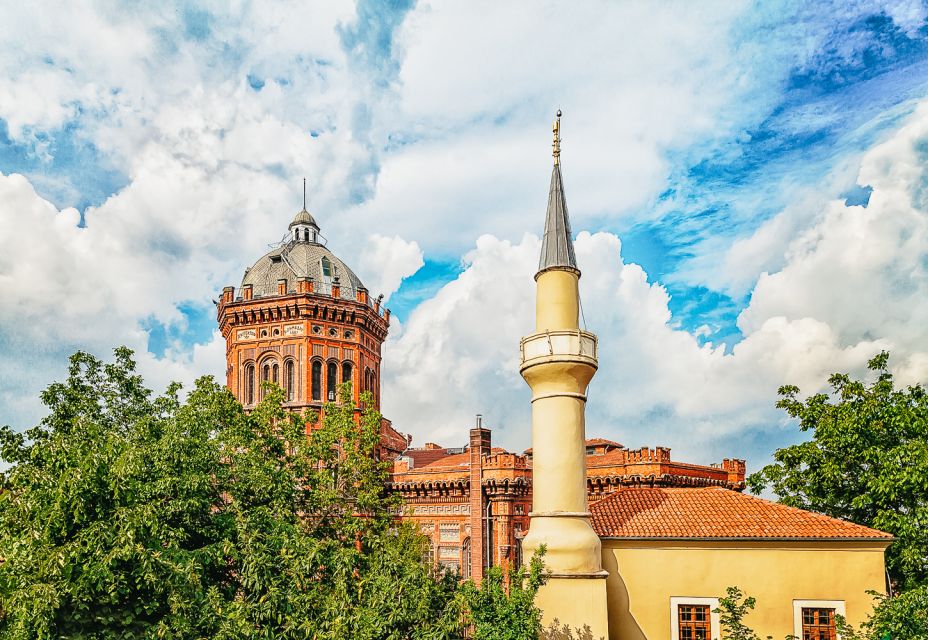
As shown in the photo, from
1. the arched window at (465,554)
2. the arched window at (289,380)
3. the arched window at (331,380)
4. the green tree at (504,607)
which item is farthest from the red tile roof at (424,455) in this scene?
the green tree at (504,607)

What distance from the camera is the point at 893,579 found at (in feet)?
71.4

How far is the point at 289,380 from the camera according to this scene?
39438 mm

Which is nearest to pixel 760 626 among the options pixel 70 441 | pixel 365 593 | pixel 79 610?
pixel 365 593

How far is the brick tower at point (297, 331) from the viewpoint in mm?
39625

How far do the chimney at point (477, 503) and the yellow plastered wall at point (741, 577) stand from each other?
17942 millimetres

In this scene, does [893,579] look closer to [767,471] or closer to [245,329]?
[767,471]

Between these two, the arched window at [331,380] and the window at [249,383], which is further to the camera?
the window at [249,383]

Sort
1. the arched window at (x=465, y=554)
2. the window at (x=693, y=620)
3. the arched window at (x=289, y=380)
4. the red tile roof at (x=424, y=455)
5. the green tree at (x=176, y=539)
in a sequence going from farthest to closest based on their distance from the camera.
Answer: the red tile roof at (x=424, y=455), the arched window at (x=289, y=380), the arched window at (x=465, y=554), the window at (x=693, y=620), the green tree at (x=176, y=539)

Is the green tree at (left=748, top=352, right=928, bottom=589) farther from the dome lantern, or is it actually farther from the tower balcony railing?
the dome lantern

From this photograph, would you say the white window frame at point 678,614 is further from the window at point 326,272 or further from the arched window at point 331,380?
the window at point 326,272

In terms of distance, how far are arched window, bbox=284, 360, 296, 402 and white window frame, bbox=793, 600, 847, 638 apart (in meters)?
27.2

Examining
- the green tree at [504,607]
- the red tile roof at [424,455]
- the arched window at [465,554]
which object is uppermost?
the red tile roof at [424,455]

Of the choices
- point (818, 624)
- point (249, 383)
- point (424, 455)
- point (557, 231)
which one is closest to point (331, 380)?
point (249, 383)

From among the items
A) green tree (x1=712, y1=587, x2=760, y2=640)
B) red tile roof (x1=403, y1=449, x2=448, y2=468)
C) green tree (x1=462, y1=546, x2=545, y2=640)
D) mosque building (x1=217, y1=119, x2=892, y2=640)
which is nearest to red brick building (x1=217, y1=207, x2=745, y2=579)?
red tile roof (x1=403, y1=449, x2=448, y2=468)
